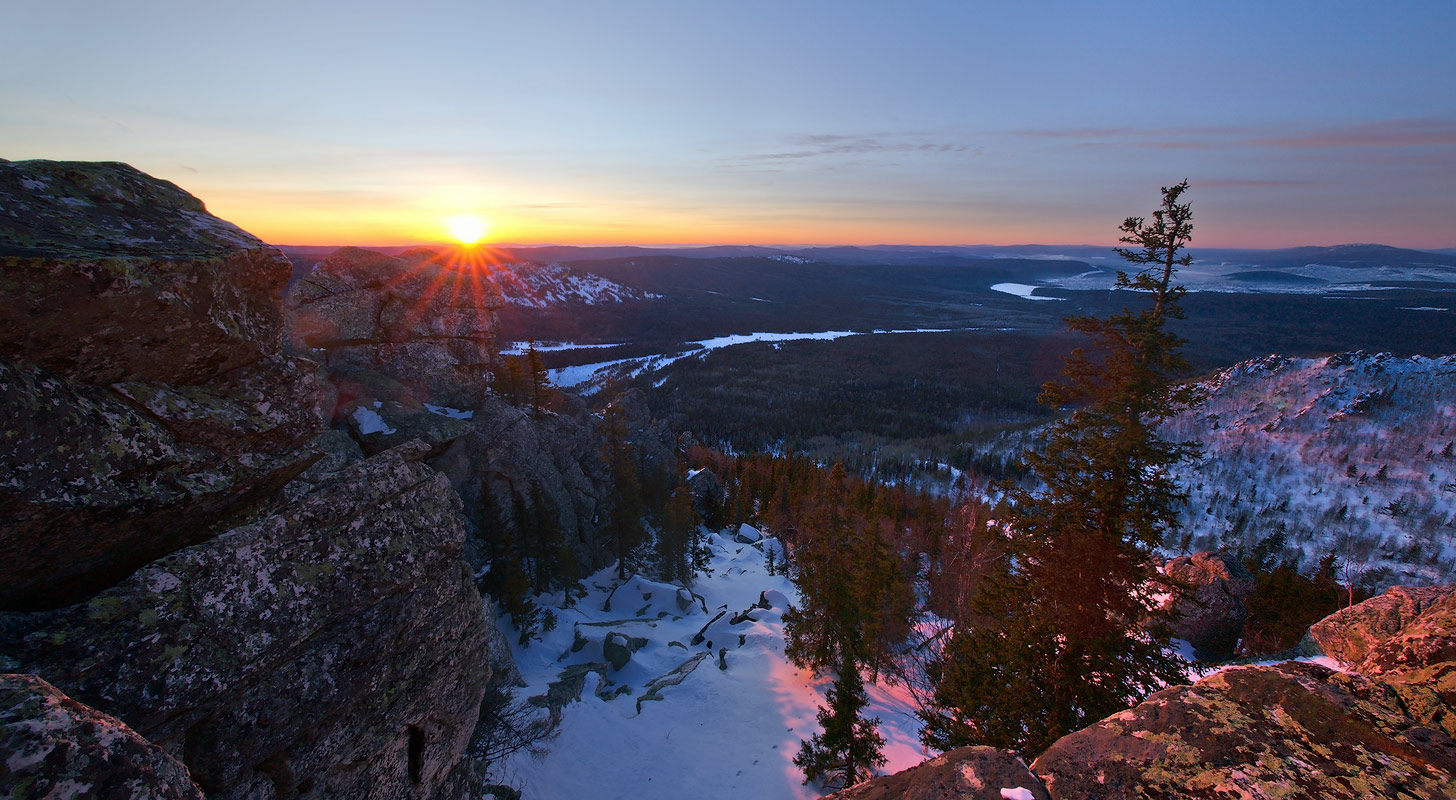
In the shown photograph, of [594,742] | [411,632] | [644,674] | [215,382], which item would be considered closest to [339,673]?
[411,632]

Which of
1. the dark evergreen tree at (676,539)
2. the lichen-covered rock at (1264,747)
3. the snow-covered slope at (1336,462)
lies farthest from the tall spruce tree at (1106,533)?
the snow-covered slope at (1336,462)

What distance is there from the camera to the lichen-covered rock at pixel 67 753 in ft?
10.7

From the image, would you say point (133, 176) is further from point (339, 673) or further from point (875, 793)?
point (875, 793)

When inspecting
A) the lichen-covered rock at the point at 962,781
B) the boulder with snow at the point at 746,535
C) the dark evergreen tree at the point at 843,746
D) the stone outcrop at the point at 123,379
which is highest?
the stone outcrop at the point at 123,379

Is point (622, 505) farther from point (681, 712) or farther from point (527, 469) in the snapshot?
point (681, 712)

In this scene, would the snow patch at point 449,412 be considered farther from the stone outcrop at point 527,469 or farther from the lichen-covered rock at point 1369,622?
the lichen-covered rock at point 1369,622

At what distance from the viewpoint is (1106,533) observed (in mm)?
12000

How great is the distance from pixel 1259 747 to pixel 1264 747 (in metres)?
0.04

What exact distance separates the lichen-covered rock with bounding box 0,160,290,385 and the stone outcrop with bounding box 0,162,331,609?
2 centimetres

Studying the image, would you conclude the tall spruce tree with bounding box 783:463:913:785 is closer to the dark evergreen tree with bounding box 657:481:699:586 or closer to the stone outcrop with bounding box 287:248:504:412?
the dark evergreen tree with bounding box 657:481:699:586

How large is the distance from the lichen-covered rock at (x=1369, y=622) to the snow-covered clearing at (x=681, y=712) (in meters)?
13.5

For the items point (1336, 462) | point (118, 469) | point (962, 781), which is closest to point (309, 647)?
point (118, 469)

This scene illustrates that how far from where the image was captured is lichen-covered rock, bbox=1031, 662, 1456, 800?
170 inches

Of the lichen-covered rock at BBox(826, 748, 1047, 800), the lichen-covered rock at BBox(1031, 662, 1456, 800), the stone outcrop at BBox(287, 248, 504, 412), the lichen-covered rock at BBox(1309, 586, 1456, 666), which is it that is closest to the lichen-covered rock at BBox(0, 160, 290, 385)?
the lichen-covered rock at BBox(826, 748, 1047, 800)
